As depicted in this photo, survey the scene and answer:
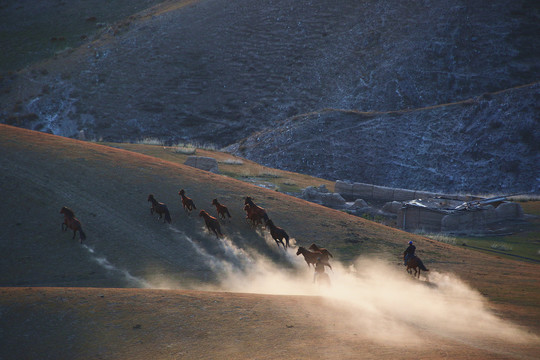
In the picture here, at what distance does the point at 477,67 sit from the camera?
2938 inches

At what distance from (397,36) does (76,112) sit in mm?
48230

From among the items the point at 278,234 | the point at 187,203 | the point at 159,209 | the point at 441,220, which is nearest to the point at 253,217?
the point at 278,234

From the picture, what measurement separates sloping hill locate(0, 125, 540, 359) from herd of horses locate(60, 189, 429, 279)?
0.39 m

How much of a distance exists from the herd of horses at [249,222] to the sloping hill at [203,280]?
0.39 meters

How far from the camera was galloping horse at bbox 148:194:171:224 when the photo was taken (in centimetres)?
2086

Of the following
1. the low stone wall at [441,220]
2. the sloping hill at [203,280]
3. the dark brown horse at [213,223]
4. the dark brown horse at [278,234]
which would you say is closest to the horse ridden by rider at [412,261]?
the sloping hill at [203,280]

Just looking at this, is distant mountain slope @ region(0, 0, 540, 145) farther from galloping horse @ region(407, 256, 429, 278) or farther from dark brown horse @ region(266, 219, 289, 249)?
galloping horse @ region(407, 256, 429, 278)

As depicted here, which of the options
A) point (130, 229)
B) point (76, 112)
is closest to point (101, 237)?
point (130, 229)

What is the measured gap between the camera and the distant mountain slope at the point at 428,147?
53.9 m

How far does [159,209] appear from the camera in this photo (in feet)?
68.8

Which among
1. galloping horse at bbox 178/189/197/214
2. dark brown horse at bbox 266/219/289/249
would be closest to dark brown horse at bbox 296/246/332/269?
dark brown horse at bbox 266/219/289/249

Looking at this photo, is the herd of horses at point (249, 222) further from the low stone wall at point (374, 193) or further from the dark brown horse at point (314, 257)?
the low stone wall at point (374, 193)

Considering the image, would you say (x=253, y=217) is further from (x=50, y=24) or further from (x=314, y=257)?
(x=50, y=24)

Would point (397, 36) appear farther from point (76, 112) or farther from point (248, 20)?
point (76, 112)
